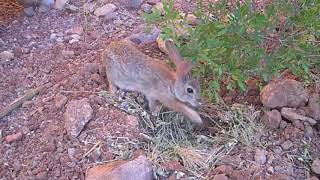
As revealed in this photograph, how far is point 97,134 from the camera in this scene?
11.9 ft

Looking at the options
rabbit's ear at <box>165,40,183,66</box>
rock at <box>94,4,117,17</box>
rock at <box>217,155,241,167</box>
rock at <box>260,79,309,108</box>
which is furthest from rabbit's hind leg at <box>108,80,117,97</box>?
rock at <box>94,4,117,17</box>

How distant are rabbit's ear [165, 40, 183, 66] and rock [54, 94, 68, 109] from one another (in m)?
0.76

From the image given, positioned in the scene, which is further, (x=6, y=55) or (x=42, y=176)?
(x=6, y=55)

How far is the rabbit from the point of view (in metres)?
3.68

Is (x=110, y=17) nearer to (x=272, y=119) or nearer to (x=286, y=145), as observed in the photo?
(x=272, y=119)

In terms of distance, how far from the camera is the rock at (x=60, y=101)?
3852mm

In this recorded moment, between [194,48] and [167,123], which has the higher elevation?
[194,48]

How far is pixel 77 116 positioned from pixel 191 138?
722 millimetres

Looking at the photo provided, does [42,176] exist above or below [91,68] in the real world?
below

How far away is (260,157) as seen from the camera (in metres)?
3.57

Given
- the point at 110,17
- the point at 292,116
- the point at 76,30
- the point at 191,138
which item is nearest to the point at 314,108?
the point at 292,116

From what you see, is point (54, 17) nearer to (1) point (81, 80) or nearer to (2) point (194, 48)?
(1) point (81, 80)

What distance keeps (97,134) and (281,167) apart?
1106mm

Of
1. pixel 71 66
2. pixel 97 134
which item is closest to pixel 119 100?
pixel 97 134
